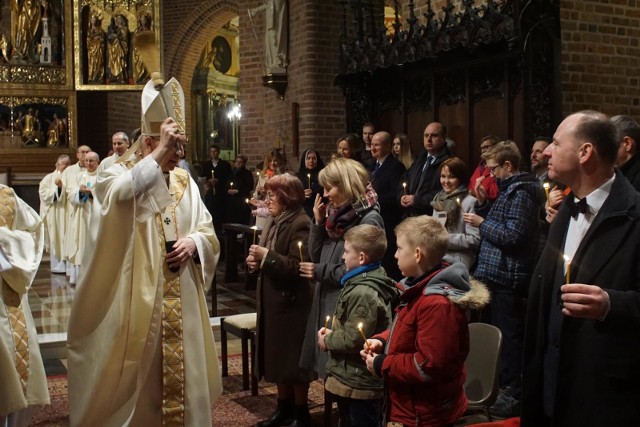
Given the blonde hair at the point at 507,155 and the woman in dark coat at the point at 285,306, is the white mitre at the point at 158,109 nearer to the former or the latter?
the woman in dark coat at the point at 285,306

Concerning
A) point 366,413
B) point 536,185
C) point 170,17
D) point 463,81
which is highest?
point 170,17

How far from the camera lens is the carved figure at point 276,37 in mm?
11703

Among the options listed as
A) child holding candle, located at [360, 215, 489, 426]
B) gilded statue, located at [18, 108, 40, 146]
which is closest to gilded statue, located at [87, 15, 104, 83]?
gilded statue, located at [18, 108, 40, 146]

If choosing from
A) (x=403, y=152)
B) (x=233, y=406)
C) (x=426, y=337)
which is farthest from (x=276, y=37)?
(x=426, y=337)

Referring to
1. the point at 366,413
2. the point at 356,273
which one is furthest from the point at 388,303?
the point at 366,413

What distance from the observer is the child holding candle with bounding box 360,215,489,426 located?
3.05m

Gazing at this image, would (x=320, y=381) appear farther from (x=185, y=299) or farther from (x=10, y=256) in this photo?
(x=10, y=256)

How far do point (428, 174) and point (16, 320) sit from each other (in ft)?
12.7

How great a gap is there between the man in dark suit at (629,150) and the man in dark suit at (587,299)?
72.5 inches

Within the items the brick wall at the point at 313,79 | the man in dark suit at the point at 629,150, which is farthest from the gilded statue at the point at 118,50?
the man in dark suit at the point at 629,150

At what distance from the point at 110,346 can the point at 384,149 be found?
13.2ft

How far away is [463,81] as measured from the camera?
866cm

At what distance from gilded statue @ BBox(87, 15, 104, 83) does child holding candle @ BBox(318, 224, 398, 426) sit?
37.2 feet

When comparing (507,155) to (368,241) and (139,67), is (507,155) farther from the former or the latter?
(139,67)
